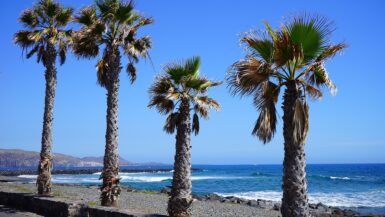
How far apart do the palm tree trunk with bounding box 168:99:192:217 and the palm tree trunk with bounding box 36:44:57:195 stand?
278 inches

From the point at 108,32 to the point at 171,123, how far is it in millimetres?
4599

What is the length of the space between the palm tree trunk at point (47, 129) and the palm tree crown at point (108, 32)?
9.95 ft

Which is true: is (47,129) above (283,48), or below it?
below

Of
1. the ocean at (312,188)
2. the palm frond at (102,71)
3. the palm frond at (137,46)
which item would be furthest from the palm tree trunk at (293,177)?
the ocean at (312,188)

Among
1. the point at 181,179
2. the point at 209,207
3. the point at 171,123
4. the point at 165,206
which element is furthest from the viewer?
the point at 209,207

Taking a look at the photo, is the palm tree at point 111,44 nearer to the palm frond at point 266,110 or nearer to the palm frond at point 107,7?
the palm frond at point 107,7

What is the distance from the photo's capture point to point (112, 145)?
45.6 feet

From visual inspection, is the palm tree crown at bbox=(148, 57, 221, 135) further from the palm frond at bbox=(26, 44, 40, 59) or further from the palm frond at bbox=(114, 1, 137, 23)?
the palm frond at bbox=(26, 44, 40, 59)

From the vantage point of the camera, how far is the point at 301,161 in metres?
8.32

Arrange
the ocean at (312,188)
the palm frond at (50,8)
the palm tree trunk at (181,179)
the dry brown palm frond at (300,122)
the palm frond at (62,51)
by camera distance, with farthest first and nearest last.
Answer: the ocean at (312,188) → the palm frond at (62,51) → the palm frond at (50,8) → the palm tree trunk at (181,179) → the dry brown palm frond at (300,122)

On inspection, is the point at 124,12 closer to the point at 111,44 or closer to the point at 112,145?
the point at 111,44

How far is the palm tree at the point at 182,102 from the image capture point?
36.8 ft

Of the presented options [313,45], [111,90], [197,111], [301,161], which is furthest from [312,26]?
[111,90]

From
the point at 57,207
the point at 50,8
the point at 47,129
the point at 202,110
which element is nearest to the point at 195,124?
the point at 202,110
